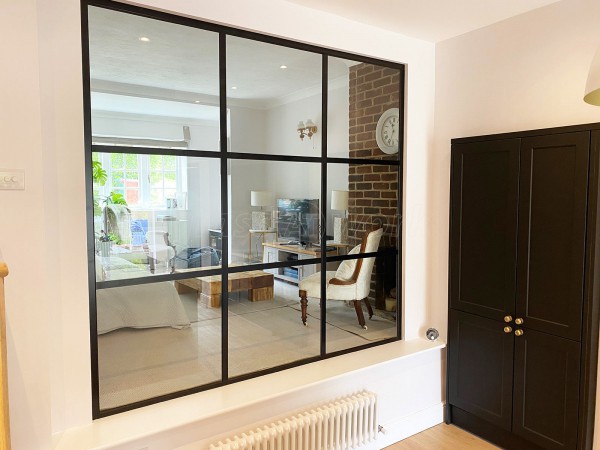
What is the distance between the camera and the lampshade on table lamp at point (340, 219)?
9.34 ft

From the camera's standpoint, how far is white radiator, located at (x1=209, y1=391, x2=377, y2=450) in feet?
7.34

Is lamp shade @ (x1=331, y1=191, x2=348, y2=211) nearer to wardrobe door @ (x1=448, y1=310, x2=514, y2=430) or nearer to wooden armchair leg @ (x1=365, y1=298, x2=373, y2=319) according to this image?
wooden armchair leg @ (x1=365, y1=298, x2=373, y2=319)

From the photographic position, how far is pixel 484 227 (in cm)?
272

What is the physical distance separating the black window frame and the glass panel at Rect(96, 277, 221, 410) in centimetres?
3

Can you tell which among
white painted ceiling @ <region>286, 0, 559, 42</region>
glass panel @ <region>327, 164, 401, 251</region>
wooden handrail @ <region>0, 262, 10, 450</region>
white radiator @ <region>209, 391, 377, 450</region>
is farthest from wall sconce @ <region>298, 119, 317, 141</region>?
wooden handrail @ <region>0, 262, 10, 450</region>

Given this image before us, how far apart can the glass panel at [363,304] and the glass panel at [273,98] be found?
34.9 inches

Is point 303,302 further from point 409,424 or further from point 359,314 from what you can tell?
point 409,424

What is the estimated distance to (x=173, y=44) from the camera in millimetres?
2189

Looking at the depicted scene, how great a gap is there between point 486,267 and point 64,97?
2.55 m

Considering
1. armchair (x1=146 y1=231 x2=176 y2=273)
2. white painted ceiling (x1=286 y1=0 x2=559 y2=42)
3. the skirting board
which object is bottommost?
the skirting board

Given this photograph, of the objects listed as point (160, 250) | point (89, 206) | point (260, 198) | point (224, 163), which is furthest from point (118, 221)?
point (260, 198)

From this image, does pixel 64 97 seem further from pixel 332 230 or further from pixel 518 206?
pixel 518 206

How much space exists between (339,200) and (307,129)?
1.71ft

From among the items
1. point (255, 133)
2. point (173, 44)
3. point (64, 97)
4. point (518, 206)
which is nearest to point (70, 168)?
point (64, 97)
